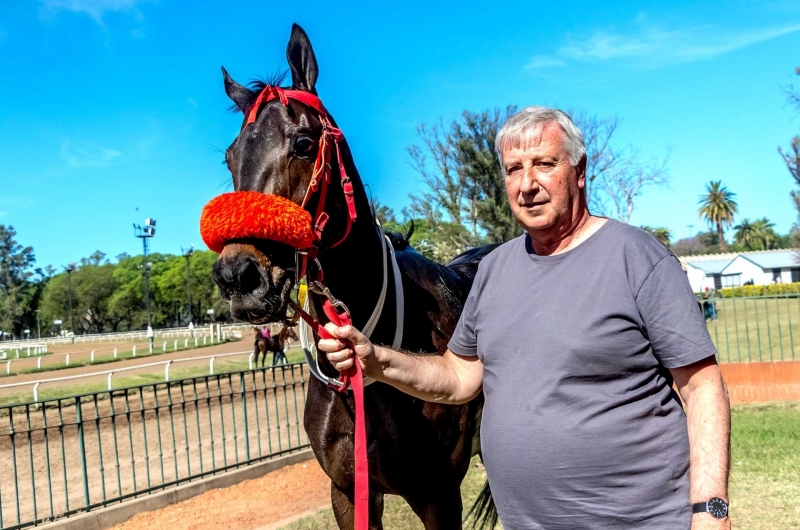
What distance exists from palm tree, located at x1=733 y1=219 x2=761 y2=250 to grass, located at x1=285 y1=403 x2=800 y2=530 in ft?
332

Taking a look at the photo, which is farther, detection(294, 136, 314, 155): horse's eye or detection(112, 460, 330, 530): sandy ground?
detection(112, 460, 330, 530): sandy ground

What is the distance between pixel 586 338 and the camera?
1793 mm

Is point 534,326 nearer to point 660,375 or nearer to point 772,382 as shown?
point 660,375


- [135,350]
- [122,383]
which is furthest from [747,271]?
[122,383]

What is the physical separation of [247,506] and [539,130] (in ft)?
20.7

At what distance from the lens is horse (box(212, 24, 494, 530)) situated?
6.78ft

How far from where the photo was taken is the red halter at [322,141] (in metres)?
2.35

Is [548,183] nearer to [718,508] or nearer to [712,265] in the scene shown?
[718,508]

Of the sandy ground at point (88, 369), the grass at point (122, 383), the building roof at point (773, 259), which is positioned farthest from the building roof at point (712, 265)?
the grass at point (122, 383)

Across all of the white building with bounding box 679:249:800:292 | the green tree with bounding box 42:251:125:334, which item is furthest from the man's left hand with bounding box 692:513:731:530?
the green tree with bounding box 42:251:125:334

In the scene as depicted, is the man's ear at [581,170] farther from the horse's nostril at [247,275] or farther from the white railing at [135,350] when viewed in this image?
the white railing at [135,350]

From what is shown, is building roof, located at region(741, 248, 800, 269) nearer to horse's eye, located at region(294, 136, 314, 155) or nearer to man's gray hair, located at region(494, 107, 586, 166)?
man's gray hair, located at region(494, 107, 586, 166)

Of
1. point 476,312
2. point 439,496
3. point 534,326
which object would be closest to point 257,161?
point 476,312

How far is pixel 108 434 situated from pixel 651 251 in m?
11.7
